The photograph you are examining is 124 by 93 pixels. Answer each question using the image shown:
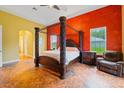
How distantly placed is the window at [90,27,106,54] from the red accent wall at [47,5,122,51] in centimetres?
20

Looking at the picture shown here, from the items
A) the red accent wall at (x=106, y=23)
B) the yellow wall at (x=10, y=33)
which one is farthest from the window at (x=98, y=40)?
the yellow wall at (x=10, y=33)

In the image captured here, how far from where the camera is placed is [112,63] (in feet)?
13.9

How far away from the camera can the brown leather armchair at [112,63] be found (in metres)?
3.96

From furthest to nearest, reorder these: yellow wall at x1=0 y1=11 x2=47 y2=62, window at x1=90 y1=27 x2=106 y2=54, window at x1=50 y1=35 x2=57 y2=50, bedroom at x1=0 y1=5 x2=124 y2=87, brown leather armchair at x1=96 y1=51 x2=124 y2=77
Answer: window at x1=50 y1=35 x2=57 y2=50 → yellow wall at x1=0 y1=11 x2=47 y2=62 → window at x1=90 y1=27 x2=106 y2=54 → bedroom at x1=0 y1=5 x2=124 y2=87 → brown leather armchair at x1=96 y1=51 x2=124 y2=77

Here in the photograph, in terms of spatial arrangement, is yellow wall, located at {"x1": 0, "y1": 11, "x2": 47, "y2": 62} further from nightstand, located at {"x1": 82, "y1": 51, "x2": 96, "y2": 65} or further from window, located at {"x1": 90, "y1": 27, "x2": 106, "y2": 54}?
window, located at {"x1": 90, "y1": 27, "x2": 106, "y2": 54}

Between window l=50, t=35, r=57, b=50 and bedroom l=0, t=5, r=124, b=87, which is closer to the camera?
bedroom l=0, t=5, r=124, b=87

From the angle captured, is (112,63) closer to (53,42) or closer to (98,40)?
(98,40)

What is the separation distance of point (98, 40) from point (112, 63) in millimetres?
1847

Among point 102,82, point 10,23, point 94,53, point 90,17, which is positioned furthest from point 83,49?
point 10,23

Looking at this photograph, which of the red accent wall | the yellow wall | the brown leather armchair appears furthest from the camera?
the yellow wall

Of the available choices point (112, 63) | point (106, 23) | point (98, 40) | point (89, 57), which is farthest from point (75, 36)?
point (112, 63)

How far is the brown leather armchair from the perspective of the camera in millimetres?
3965

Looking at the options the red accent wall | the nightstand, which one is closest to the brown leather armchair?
the red accent wall
